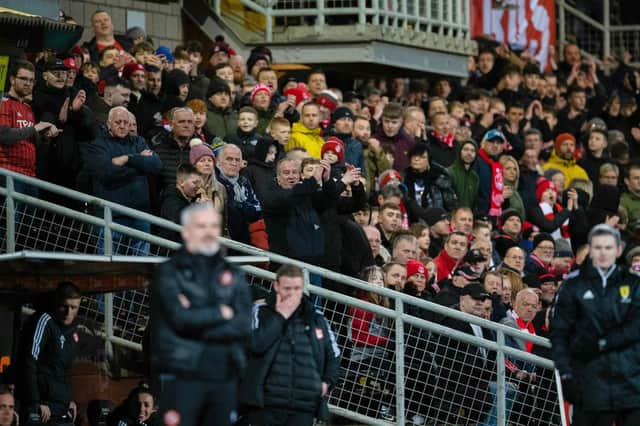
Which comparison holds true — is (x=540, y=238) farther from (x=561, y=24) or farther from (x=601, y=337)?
(x=561, y=24)

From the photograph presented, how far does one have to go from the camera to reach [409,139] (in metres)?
19.6

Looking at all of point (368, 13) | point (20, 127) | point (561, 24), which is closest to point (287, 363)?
point (20, 127)

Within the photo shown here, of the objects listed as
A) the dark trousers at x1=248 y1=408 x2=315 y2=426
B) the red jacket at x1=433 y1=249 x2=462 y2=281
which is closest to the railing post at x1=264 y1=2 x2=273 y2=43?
the red jacket at x1=433 y1=249 x2=462 y2=281

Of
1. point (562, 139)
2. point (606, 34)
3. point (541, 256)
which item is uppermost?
point (606, 34)

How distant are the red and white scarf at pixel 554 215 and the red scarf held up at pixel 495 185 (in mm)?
572

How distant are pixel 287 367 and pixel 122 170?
3.20 meters

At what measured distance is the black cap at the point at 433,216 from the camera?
18375 mm

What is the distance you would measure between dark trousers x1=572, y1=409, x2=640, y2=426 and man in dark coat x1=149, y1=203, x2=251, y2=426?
2.57m

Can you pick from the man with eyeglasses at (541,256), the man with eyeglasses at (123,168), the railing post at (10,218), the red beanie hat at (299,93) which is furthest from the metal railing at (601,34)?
the railing post at (10,218)

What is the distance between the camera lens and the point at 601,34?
33.3 meters

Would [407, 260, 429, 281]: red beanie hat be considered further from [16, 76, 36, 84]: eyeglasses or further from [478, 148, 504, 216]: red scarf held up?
[478, 148, 504, 216]: red scarf held up

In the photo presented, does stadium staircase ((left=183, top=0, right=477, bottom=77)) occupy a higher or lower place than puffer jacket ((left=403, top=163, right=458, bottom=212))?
higher

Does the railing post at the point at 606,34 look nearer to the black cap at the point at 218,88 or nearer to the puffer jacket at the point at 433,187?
the puffer jacket at the point at 433,187

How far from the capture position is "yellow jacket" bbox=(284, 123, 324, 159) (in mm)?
17656
